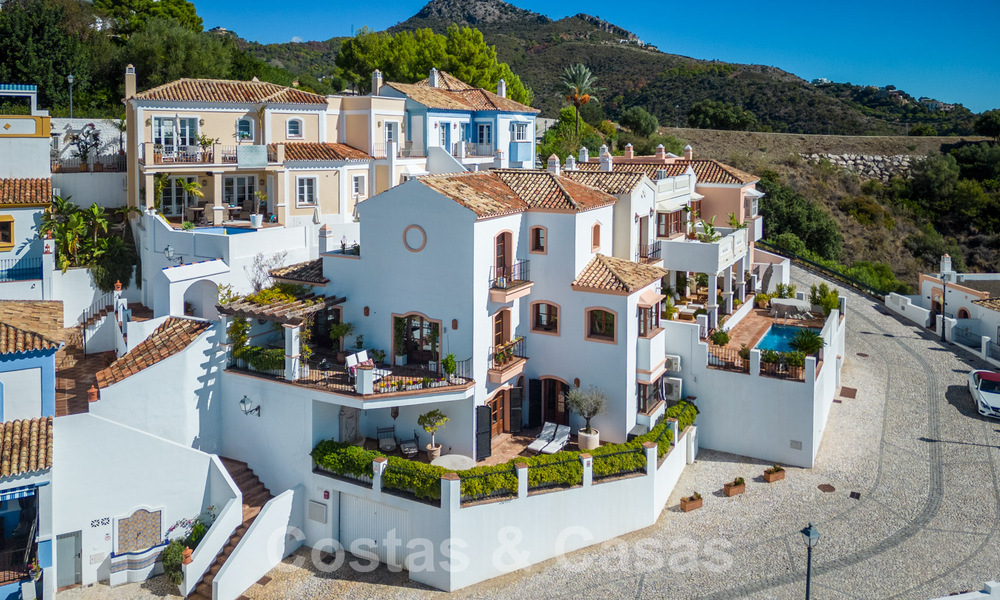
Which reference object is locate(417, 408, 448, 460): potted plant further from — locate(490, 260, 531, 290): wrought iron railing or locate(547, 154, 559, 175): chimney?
locate(547, 154, 559, 175): chimney

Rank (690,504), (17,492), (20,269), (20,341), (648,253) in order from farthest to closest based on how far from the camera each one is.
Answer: (648,253), (20,269), (690,504), (20,341), (17,492)

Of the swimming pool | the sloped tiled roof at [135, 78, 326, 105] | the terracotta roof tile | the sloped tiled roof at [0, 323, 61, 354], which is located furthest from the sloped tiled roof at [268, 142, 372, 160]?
the sloped tiled roof at [0, 323, 61, 354]

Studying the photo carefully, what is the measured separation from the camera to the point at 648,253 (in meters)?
29.4

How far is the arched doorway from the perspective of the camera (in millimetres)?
24953

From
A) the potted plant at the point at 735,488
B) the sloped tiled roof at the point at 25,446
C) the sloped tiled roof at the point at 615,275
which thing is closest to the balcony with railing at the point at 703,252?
the sloped tiled roof at the point at 615,275

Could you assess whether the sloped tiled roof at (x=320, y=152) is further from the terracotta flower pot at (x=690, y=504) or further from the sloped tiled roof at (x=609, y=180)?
the terracotta flower pot at (x=690, y=504)

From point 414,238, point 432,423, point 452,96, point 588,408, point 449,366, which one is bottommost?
point 432,423

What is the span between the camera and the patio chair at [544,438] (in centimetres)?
2261

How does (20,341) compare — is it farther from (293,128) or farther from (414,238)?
(293,128)

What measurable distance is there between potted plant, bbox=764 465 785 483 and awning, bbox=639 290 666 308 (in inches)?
247

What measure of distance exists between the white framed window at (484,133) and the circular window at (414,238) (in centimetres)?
1872

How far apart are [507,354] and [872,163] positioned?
6599cm

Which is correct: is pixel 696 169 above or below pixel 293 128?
below

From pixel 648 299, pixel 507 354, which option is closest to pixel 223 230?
pixel 507 354
